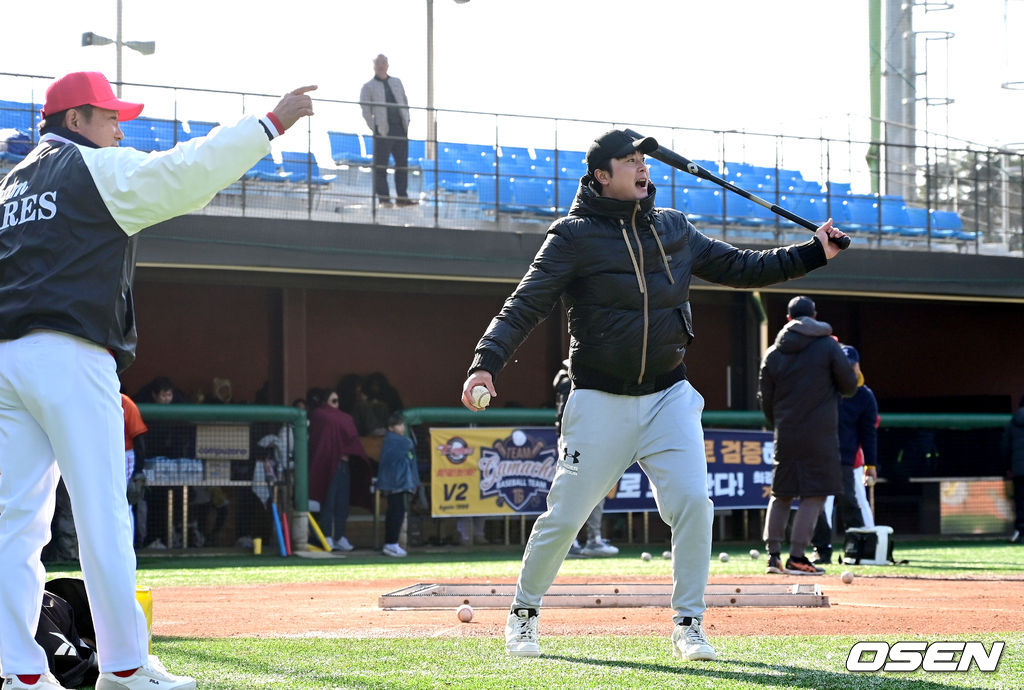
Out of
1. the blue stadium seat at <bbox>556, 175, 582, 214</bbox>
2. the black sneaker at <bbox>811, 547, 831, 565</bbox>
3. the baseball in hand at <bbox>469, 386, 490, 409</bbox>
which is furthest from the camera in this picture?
the blue stadium seat at <bbox>556, 175, 582, 214</bbox>

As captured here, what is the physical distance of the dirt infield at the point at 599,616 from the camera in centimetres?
629

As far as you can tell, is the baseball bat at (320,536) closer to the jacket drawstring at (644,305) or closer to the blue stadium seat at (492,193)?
the blue stadium seat at (492,193)

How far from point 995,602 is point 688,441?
3.62 m

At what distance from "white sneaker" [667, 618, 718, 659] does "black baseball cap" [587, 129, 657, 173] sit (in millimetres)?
1854

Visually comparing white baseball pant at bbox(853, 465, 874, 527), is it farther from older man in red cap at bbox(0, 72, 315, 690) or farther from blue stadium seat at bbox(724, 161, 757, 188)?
older man in red cap at bbox(0, 72, 315, 690)

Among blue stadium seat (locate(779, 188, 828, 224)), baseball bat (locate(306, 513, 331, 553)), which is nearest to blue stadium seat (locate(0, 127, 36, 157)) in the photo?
baseball bat (locate(306, 513, 331, 553))

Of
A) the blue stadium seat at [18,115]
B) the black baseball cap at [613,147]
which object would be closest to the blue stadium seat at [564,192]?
the blue stadium seat at [18,115]

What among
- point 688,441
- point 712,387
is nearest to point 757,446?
point 712,387

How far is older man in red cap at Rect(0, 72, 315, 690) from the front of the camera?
4020mm

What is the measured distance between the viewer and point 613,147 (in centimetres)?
537

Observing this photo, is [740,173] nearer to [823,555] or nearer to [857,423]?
[857,423]

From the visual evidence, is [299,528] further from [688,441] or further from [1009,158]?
[1009,158]

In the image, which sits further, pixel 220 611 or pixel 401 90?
pixel 401 90

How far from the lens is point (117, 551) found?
4082 mm
